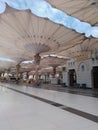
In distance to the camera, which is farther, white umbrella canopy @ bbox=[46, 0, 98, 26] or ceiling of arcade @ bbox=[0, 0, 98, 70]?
ceiling of arcade @ bbox=[0, 0, 98, 70]

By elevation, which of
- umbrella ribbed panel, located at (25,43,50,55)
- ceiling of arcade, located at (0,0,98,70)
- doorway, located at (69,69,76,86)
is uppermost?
ceiling of arcade, located at (0,0,98,70)

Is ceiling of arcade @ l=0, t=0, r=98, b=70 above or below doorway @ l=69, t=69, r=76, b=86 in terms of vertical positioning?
above

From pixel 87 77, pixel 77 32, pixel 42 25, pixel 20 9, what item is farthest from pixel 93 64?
pixel 20 9

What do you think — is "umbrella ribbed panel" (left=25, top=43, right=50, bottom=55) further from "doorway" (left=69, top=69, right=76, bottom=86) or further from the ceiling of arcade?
"doorway" (left=69, top=69, right=76, bottom=86)

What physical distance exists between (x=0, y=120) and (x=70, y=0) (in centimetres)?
1630

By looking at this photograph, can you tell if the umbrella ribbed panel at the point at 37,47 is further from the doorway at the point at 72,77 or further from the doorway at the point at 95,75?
the doorway at the point at 95,75

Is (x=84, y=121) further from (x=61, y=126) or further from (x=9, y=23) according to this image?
(x=9, y=23)

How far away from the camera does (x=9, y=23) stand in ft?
Answer: 92.0

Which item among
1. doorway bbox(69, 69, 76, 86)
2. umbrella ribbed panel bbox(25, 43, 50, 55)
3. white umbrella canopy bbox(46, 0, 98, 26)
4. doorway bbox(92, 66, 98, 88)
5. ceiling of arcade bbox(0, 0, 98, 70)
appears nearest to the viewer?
white umbrella canopy bbox(46, 0, 98, 26)

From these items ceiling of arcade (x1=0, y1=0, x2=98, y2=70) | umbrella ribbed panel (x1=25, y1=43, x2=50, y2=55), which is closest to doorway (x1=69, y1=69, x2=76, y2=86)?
ceiling of arcade (x1=0, y1=0, x2=98, y2=70)

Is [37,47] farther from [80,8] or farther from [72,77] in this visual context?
[80,8]

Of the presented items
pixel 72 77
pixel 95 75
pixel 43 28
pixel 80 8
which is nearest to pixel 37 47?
pixel 43 28

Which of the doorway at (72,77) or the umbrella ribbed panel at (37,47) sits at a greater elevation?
the umbrella ribbed panel at (37,47)

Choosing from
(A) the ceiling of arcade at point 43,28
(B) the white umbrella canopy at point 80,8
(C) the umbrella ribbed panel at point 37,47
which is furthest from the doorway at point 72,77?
(B) the white umbrella canopy at point 80,8
